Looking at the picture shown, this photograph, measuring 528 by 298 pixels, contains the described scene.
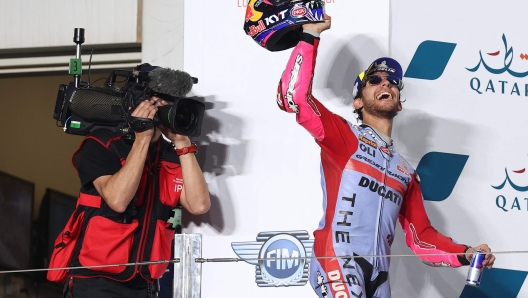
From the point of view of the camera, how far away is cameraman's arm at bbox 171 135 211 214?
2723mm

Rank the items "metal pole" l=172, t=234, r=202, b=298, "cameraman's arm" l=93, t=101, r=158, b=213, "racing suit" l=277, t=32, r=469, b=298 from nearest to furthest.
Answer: "metal pole" l=172, t=234, r=202, b=298
"racing suit" l=277, t=32, r=469, b=298
"cameraman's arm" l=93, t=101, r=158, b=213

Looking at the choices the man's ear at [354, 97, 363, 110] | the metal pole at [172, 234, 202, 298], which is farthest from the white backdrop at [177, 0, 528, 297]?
the metal pole at [172, 234, 202, 298]

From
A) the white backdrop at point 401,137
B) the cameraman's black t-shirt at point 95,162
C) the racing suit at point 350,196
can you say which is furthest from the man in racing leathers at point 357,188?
the cameraman's black t-shirt at point 95,162

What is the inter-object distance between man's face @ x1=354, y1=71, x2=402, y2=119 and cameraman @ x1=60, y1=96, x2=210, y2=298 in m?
0.62

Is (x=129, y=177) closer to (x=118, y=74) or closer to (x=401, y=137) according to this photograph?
(x=118, y=74)

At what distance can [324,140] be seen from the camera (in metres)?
2.44

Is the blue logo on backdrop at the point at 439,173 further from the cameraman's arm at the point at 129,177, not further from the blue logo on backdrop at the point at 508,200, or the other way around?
the cameraman's arm at the point at 129,177

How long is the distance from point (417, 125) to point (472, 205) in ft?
1.16

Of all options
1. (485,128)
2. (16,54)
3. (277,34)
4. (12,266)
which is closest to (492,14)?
(485,128)

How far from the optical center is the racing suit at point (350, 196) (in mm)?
2359

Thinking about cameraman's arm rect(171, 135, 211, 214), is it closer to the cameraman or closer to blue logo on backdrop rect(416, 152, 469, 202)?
the cameraman

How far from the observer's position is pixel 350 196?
243cm

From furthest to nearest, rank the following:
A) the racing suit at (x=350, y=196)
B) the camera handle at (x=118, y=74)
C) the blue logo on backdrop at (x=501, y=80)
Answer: the blue logo on backdrop at (x=501, y=80)
the camera handle at (x=118, y=74)
the racing suit at (x=350, y=196)

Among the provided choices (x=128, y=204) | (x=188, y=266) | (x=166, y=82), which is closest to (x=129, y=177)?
(x=128, y=204)
